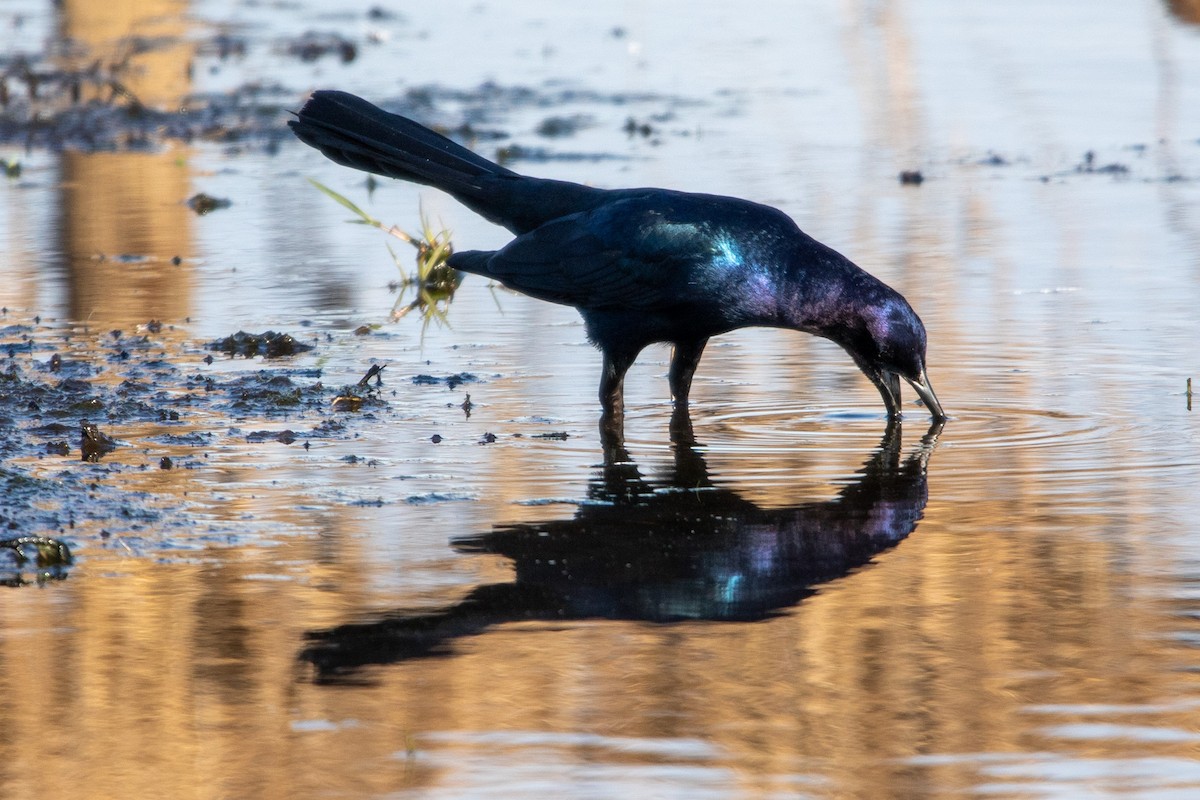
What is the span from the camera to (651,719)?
3.78m

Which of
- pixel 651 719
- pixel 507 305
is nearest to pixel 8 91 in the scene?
pixel 507 305

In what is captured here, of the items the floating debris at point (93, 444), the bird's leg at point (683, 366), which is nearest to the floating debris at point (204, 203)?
the bird's leg at point (683, 366)

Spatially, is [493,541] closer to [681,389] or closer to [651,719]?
[651,719]

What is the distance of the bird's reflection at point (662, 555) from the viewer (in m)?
4.34

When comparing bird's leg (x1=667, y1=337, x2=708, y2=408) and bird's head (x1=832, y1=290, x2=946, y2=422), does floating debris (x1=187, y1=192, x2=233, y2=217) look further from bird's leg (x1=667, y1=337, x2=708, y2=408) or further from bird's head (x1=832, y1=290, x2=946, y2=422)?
bird's head (x1=832, y1=290, x2=946, y2=422)

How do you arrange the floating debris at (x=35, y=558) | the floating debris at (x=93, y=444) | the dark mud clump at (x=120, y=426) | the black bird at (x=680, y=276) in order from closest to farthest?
the floating debris at (x=35, y=558) → the dark mud clump at (x=120, y=426) → the floating debris at (x=93, y=444) → the black bird at (x=680, y=276)

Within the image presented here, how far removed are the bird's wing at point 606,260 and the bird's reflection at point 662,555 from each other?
2.13ft

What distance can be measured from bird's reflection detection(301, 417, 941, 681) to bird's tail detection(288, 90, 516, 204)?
1.48 m

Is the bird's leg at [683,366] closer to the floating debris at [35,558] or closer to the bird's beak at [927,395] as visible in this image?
the bird's beak at [927,395]

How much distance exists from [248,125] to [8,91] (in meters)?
2.12

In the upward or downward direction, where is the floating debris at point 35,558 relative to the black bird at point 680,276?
downward

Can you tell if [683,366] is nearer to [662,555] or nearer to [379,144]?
[379,144]

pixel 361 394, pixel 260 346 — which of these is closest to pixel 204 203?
pixel 260 346

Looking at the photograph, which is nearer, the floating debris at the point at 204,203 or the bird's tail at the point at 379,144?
the bird's tail at the point at 379,144
